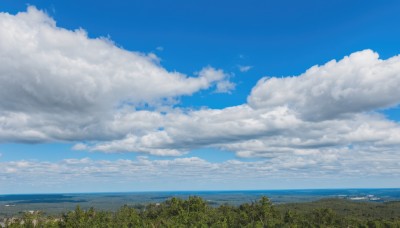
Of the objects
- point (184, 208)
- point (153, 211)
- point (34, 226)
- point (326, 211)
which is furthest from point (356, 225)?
point (34, 226)

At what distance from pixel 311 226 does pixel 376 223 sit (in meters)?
19.5

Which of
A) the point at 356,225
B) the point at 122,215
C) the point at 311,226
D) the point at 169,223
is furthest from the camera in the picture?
the point at 122,215

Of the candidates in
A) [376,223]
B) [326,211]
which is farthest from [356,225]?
[326,211]

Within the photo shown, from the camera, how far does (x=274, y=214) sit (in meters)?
118

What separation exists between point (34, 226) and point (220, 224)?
48.0m

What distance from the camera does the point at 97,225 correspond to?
9631 centimetres

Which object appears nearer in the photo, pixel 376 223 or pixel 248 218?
pixel 376 223

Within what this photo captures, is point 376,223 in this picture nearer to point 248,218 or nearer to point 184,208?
point 248,218

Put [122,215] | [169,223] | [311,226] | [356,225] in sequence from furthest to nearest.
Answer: [122,215]
[356,225]
[311,226]
[169,223]

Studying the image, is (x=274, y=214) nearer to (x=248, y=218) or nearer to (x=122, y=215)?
(x=248, y=218)

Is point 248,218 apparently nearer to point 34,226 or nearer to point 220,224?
point 220,224

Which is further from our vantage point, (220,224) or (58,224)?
(58,224)

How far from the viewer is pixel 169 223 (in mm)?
92500

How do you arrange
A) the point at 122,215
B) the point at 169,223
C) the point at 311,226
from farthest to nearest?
the point at 122,215 → the point at 311,226 → the point at 169,223
